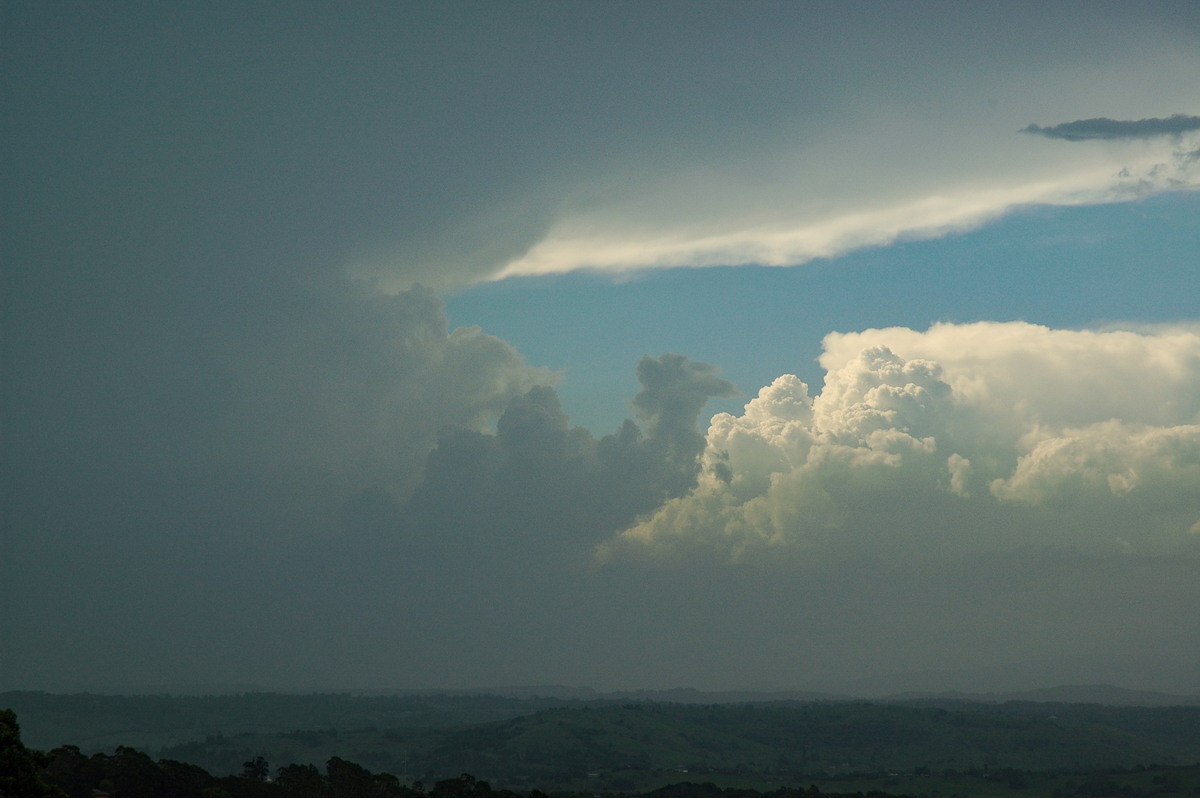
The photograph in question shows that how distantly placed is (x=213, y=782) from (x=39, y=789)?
10895 cm

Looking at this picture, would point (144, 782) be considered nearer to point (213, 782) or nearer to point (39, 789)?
point (213, 782)

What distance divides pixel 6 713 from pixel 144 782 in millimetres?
91309

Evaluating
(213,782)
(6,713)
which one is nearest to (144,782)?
(213,782)

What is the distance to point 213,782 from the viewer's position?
189000mm

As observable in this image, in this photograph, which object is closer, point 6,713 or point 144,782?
point 6,713

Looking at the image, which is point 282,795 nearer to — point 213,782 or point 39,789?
point 213,782

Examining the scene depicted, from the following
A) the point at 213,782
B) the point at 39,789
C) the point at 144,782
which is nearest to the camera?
the point at 39,789

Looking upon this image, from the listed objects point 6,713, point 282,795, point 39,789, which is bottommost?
point 282,795

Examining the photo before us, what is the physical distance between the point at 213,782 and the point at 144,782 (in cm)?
1626

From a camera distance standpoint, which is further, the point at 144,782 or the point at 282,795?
the point at 282,795

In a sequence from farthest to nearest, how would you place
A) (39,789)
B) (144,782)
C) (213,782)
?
1. (213,782)
2. (144,782)
3. (39,789)

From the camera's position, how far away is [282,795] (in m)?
198

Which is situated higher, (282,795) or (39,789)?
(39,789)

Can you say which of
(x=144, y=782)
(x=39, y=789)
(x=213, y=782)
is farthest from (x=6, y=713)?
(x=213, y=782)
